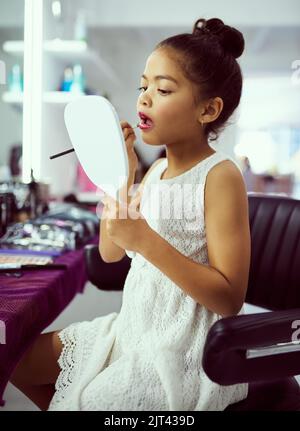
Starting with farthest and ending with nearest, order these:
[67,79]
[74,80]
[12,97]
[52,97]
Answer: [74,80]
[67,79]
[12,97]
[52,97]

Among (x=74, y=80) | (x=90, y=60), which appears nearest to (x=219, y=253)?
(x=74, y=80)

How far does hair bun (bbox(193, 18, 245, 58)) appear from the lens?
0.73 metres

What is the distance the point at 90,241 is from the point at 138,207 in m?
0.70

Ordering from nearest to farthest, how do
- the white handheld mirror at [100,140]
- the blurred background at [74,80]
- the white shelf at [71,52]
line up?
the white handheld mirror at [100,140]
the blurred background at [74,80]
the white shelf at [71,52]

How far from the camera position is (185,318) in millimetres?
708

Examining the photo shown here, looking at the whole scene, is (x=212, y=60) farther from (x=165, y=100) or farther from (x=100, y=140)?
(x=100, y=140)

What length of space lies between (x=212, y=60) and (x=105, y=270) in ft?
1.74

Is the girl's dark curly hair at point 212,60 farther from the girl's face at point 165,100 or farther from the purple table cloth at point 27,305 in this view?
the purple table cloth at point 27,305

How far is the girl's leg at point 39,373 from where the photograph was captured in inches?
29.9

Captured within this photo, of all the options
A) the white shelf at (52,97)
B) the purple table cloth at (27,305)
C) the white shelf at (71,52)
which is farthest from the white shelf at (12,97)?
the purple table cloth at (27,305)

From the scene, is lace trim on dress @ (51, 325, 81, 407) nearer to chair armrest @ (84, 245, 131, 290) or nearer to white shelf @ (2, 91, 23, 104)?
chair armrest @ (84, 245, 131, 290)

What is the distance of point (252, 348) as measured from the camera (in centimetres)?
62

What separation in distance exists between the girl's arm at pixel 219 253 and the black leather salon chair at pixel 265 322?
0.17 ft

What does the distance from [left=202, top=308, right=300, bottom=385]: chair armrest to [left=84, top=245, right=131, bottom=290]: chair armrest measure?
1.50ft
